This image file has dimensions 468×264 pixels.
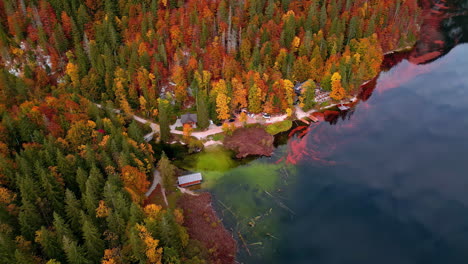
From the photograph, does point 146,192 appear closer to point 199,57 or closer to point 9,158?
point 9,158

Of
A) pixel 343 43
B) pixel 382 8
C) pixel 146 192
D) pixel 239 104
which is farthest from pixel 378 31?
pixel 146 192

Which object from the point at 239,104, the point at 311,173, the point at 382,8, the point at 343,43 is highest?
the point at 382,8

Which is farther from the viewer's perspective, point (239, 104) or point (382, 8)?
point (382, 8)

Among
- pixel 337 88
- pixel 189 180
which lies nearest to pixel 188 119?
pixel 189 180

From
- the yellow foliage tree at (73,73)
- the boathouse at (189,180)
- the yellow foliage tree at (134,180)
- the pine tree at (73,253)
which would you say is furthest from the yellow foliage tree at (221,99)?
the pine tree at (73,253)

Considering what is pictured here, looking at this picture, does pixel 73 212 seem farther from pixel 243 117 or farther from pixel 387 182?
pixel 387 182
